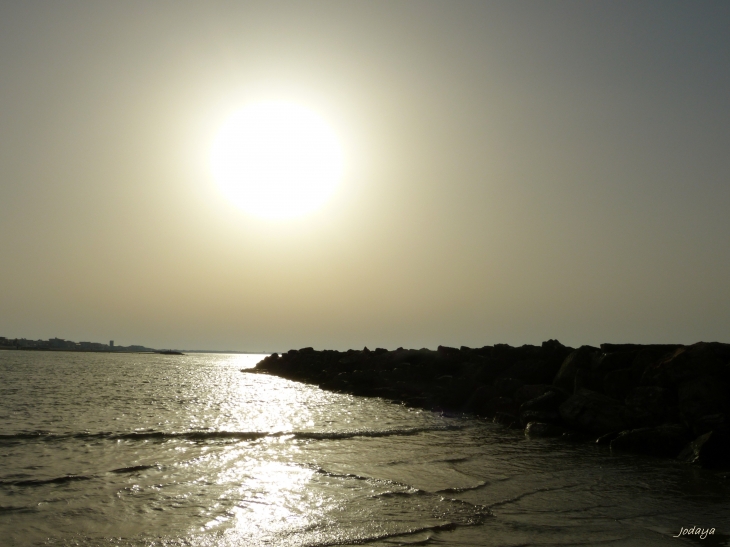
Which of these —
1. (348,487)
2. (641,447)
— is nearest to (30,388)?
(348,487)

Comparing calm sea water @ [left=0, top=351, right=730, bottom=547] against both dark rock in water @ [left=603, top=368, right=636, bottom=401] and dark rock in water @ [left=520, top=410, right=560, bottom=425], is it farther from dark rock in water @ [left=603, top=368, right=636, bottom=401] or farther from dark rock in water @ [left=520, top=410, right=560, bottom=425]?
dark rock in water @ [left=603, top=368, right=636, bottom=401]

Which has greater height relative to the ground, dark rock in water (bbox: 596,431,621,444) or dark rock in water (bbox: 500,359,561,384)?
dark rock in water (bbox: 500,359,561,384)

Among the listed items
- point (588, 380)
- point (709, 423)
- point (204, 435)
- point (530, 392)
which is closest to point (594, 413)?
point (588, 380)

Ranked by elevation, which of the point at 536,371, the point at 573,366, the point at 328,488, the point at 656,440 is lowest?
the point at 328,488

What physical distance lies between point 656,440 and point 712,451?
1882 millimetres

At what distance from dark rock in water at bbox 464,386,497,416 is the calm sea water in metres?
4.50

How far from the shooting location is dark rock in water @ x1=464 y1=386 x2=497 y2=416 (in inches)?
923

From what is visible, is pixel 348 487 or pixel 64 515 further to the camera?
pixel 348 487

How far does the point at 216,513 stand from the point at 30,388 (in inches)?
1153

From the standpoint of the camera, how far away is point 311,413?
2327cm

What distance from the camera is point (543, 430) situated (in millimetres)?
17922

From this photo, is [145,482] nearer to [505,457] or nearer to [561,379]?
[505,457]

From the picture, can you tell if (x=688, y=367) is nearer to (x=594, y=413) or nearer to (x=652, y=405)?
(x=652, y=405)

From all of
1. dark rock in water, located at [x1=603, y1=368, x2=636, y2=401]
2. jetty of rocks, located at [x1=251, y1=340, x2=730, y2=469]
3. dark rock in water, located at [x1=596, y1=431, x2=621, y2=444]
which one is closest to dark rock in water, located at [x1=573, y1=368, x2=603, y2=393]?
jetty of rocks, located at [x1=251, y1=340, x2=730, y2=469]
